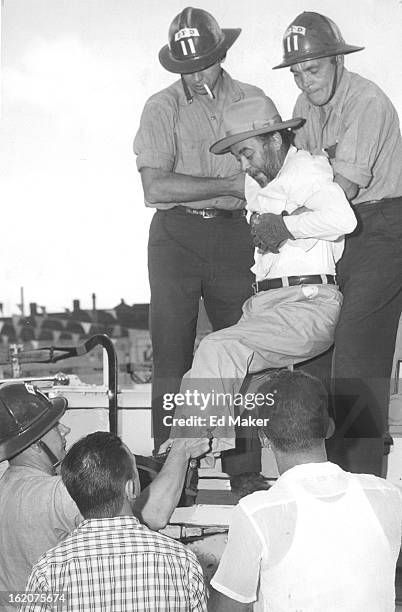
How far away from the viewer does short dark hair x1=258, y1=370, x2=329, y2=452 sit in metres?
1.82

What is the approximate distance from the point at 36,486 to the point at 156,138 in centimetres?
122

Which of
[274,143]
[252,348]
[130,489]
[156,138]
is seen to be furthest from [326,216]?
[130,489]

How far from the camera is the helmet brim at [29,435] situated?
89.4 inches

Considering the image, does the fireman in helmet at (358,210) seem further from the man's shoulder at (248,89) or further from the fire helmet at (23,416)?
the fire helmet at (23,416)

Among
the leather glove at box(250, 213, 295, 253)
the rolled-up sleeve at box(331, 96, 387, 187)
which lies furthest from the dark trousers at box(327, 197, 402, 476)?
the leather glove at box(250, 213, 295, 253)

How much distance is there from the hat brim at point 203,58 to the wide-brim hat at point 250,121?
0.21 metres

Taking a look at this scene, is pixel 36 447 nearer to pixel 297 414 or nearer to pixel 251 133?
pixel 297 414

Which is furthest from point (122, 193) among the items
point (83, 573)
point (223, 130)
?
point (83, 573)

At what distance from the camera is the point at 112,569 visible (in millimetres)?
1706

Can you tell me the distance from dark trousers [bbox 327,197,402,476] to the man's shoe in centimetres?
23

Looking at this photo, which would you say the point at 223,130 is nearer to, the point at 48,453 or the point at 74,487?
the point at 48,453

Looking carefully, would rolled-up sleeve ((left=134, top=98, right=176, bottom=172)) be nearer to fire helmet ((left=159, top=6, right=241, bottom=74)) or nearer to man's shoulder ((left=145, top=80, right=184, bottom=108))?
man's shoulder ((left=145, top=80, right=184, bottom=108))

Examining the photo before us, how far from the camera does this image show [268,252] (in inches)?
104

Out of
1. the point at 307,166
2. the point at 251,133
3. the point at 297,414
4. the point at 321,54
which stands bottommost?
the point at 297,414
